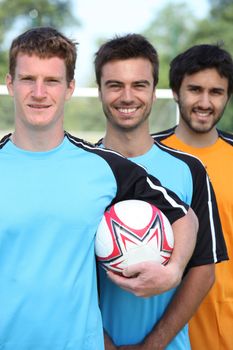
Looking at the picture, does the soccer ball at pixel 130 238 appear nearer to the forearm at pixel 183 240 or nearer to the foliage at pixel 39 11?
the forearm at pixel 183 240

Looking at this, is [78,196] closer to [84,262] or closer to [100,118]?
[84,262]

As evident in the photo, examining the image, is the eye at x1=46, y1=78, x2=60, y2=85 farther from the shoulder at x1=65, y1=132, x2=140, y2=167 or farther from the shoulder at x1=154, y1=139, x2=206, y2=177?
the shoulder at x1=154, y1=139, x2=206, y2=177

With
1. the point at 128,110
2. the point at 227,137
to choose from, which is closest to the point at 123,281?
the point at 128,110

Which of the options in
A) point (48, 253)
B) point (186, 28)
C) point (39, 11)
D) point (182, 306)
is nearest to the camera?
point (48, 253)

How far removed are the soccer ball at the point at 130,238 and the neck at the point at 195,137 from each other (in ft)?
3.62

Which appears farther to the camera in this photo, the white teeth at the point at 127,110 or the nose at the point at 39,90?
the white teeth at the point at 127,110

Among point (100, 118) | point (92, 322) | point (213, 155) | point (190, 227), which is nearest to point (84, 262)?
point (92, 322)

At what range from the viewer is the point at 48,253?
2393mm

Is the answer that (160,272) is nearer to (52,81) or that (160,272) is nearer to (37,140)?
(37,140)

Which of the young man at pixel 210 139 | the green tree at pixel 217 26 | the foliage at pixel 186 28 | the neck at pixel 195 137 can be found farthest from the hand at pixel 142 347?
the green tree at pixel 217 26

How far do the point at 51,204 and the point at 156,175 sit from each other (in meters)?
0.68

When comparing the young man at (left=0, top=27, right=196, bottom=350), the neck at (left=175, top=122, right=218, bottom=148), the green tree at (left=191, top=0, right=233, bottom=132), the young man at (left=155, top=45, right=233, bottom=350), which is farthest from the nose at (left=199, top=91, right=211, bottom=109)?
the green tree at (left=191, top=0, right=233, bottom=132)

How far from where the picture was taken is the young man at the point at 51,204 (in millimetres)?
2377

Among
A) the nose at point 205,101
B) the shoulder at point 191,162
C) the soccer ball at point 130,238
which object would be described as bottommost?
the soccer ball at point 130,238
